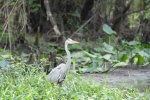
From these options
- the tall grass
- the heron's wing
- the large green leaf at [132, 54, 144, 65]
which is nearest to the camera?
the tall grass

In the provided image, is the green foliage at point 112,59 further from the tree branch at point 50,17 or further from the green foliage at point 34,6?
the green foliage at point 34,6

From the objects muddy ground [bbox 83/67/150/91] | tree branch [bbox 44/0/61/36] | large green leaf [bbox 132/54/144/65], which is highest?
tree branch [bbox 44/0/61/36]

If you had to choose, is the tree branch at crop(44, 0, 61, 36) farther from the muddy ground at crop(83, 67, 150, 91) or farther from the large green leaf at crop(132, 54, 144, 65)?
the muddy ground at crop(83, 67, 150, 91)

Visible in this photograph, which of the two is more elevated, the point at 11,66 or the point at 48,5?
the point at 48,5

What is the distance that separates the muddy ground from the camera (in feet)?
29.8

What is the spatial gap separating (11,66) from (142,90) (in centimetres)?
244

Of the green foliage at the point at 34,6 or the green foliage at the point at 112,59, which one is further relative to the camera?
the green foliage at the point at 34,6

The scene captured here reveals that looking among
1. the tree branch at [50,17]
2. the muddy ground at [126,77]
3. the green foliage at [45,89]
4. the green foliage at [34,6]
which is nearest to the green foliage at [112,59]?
the muddy ground at [126,77]

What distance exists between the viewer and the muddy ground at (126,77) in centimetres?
909

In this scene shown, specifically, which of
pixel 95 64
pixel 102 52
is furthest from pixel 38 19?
pixel 95 64

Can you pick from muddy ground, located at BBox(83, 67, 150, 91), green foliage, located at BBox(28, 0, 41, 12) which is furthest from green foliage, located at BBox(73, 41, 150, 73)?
green foliage, located at BBox(28, 0, 41, 12)

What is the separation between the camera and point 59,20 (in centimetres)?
1465

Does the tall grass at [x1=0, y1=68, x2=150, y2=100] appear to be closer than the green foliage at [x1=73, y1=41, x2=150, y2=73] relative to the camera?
Yes

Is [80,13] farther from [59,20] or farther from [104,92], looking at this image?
[104,92]
